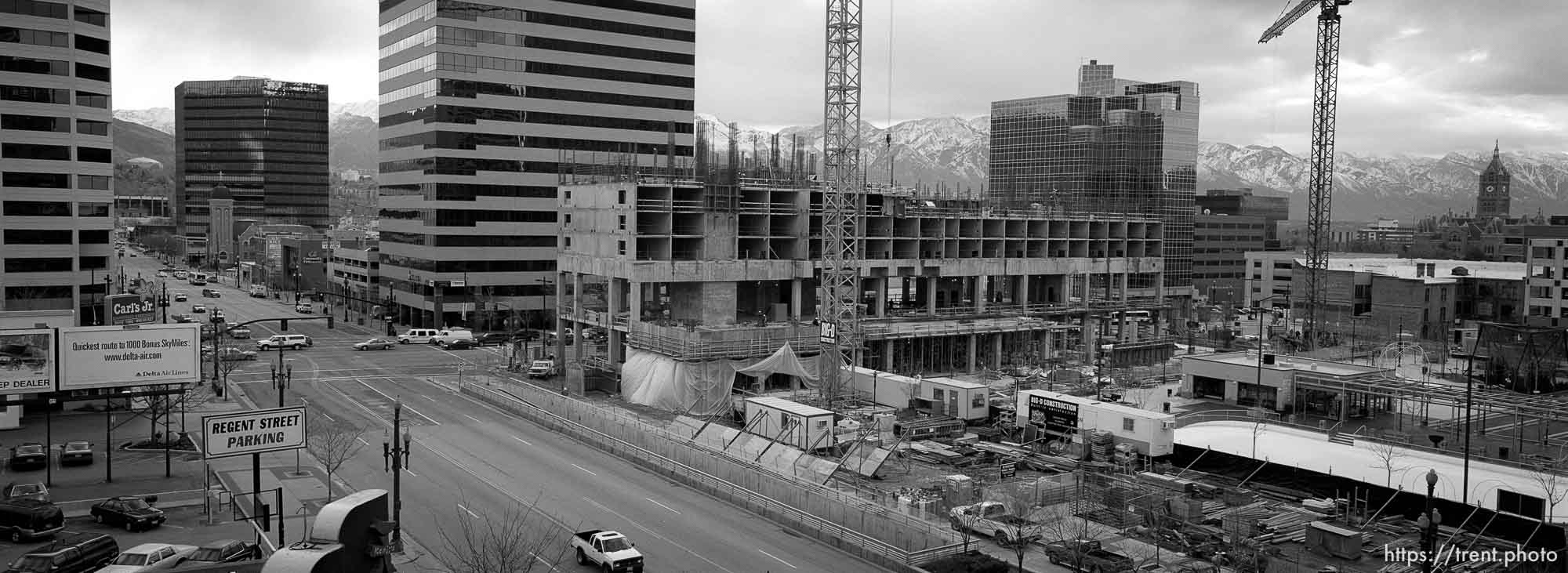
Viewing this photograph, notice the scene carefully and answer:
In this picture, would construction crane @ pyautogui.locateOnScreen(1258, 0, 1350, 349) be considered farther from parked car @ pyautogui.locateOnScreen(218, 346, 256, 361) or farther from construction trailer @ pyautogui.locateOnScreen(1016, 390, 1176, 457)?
parked car @ pyautogui.locateOnScreen(218, 346, 256, 361)

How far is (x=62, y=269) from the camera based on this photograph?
71.4 metres

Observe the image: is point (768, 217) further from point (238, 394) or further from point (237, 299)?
point (237, 299)

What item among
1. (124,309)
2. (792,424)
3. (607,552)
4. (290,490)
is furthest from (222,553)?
(124,309)

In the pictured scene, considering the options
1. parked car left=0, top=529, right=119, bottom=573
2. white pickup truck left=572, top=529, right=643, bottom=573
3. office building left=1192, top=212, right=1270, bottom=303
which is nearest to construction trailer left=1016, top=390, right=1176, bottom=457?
white pickup truck left=572, top=529, right=643, bottom=573

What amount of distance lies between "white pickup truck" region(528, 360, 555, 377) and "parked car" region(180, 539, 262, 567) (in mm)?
41271

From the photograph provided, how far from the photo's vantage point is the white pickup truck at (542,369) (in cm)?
7294

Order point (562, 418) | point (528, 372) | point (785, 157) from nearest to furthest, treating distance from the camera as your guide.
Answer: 1. point (562, 418)
2. point (528, 372)
3. point (785, 157)

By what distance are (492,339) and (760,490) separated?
203ft

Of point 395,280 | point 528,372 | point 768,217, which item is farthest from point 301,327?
point 768,217

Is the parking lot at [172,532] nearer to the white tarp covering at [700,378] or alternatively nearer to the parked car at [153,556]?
the parked car at [153,556]

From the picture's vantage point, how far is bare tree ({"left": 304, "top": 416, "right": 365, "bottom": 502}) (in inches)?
1581

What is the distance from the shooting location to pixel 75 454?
45031 millimetres

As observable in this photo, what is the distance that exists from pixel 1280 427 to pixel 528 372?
47076 mm

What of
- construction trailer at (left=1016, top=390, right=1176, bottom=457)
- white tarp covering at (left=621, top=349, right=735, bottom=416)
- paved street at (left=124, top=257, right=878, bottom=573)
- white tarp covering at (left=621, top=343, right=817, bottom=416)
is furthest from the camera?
white tarp covering at (left=621, top=349, right=735, bottom=416)
